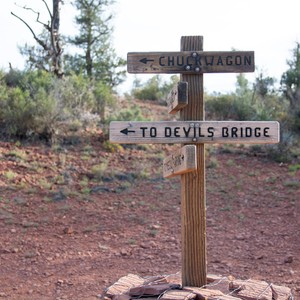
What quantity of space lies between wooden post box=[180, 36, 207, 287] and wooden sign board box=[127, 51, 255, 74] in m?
0.16

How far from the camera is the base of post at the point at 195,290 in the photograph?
5169 millimetres

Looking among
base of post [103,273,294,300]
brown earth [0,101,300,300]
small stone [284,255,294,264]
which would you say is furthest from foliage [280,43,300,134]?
base of post [103,273,294,300]

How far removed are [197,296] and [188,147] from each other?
1.25 meters

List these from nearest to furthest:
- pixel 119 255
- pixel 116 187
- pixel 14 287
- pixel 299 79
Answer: pixel 14 287, pixel 119 255, pixel 116 187, pixel 299 79

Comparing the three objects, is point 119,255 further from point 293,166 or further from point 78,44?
point 78,44

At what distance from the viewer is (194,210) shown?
5453 millimetres

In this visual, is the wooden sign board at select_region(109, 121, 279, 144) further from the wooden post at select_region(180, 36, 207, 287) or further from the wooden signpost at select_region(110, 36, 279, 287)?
the wooden post at select_region(180, 36, 207, 287)

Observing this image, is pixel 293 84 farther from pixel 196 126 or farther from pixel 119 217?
pixel 196 126

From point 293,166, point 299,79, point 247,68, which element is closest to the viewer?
point 247,68

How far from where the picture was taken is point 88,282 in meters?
7.77

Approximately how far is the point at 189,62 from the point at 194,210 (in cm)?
131

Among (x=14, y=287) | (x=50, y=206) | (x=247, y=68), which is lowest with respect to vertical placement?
(x=14, y=287)

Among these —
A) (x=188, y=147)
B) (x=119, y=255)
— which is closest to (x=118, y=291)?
(x=188, y=147)

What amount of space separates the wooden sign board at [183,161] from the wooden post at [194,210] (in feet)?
0.53
